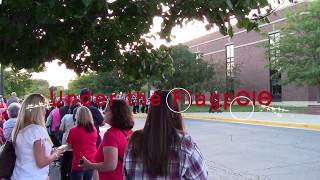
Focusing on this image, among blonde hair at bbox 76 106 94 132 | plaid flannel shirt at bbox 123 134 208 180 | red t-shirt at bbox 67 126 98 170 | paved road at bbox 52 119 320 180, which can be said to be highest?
blonde hair at bbox 76 106 94 132

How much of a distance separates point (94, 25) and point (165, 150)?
1284mm

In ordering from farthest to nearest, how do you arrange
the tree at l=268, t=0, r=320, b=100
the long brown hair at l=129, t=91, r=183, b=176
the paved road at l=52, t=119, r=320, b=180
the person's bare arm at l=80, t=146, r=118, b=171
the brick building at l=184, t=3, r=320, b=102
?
the brick building at l=184, t=3, r=320, b=102, the tree at l=268, t=0, r=320, b=100, the paved road at l=52, t=119, r=320, b=180, the person's bare arm at l=80, t=146, r=118, b=171, the long brown hair at l=129, t=91, r=183, b=176

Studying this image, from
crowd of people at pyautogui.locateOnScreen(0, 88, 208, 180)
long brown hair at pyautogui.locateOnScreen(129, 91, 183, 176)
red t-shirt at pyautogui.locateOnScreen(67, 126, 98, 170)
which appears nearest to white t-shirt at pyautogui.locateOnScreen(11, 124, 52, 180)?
crowd of people at pyautogui.locateOnScreen(0, 88, 208, 180)

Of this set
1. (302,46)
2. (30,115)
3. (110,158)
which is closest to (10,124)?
(30,115)

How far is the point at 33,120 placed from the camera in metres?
4.20

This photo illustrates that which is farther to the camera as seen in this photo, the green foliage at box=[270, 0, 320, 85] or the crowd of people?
the green foliage at box=[270, 0, 320, 85]

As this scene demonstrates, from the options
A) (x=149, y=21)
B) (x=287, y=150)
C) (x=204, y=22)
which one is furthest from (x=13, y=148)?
(x=287, y=150)

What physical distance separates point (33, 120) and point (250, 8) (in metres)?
2.50

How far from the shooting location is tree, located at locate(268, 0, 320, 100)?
33375mm

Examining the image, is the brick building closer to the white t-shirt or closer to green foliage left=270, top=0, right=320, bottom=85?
green foliage left=270, top=0, right=320, bottom=85

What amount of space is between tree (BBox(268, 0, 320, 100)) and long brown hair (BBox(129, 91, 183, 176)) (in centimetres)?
3148

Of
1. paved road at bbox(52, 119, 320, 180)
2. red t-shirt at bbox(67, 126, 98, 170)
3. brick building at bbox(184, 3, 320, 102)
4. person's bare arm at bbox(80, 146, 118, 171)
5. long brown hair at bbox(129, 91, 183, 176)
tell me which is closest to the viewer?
long brown hair at bbox(129, 91, 183, 176)

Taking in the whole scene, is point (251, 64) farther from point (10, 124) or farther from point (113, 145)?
point (113, 145)

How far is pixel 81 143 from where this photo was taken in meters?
6.20
